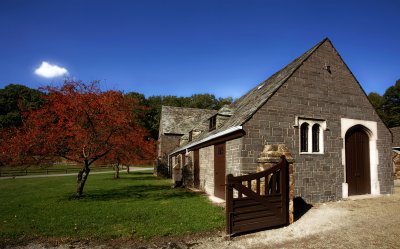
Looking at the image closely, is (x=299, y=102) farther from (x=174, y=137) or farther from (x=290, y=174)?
(x=174, y=137)

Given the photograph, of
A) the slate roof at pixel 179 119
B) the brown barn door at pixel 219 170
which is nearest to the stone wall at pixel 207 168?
the brown barn door at pixel 219 170

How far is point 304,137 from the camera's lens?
11.4m

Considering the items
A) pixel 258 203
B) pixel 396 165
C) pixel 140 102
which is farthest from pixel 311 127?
pixel 140 102

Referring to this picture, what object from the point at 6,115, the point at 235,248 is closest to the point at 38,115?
the point at 235,248

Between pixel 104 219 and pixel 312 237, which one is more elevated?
pixel 312 237

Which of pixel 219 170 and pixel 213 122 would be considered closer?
pixel 219 170

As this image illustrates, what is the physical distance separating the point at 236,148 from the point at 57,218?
7.22 meters

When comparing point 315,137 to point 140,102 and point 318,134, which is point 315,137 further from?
point 140,102

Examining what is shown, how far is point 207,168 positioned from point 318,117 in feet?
22.6

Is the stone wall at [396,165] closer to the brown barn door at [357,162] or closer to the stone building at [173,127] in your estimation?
the brown barn door at [357,162]

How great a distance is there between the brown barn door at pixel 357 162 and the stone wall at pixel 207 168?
22.3ft

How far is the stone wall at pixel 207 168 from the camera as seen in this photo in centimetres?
1429

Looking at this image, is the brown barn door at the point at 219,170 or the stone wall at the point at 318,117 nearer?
the stone wall at the point at 318,117

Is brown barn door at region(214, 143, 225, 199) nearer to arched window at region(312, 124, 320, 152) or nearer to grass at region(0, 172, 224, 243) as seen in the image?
grass at region(0, 172, 224, 243)
